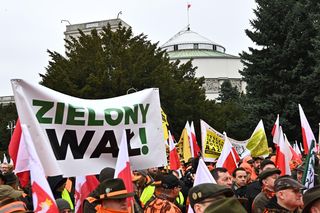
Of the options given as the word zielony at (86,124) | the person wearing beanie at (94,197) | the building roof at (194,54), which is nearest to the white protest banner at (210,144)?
the word zielony at (86,124)

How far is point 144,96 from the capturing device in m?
5.75

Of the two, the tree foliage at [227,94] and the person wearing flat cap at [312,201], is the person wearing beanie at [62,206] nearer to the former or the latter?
the person wearing flat cap at [312,201]

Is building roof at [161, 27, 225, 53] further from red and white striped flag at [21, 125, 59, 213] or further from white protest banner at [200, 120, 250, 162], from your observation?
red and white striped flag at [21, 125, 59, 213]

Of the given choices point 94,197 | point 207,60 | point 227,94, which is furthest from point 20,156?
point 207,60

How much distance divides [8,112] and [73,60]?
24803mm

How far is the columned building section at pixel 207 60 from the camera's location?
83.1 meters

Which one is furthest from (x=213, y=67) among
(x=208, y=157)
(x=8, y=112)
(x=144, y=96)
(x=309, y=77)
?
(x=144, y=96)

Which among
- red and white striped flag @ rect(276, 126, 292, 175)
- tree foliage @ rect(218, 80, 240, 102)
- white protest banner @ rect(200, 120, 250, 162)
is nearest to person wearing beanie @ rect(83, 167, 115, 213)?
red and white striped flag @ rect(276, 126, 292, 175)

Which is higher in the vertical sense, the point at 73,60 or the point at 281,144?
the point at 73,60

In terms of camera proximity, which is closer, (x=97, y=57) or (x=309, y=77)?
(x=309, y=77)

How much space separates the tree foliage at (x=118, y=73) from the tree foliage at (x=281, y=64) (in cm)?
529

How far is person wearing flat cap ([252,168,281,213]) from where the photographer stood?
548 cm

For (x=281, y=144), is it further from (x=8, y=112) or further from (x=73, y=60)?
(x=8, y=112)

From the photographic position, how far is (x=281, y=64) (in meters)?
32.2
